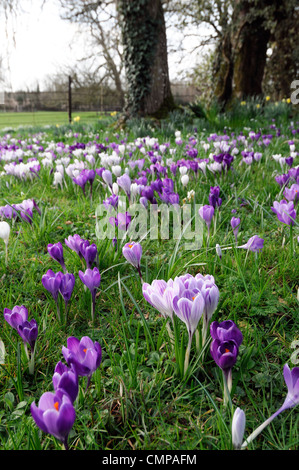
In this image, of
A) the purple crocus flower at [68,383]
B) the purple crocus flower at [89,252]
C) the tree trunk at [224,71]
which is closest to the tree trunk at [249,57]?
the tree trunk at [224,71]

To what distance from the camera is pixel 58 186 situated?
3.42m

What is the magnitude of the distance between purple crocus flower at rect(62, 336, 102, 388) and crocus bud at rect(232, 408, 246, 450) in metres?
0.38

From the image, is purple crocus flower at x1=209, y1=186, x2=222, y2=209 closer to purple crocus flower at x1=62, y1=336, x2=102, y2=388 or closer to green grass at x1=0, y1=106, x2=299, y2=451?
green grass at x1=0, y1=106, x2=299, y2=451

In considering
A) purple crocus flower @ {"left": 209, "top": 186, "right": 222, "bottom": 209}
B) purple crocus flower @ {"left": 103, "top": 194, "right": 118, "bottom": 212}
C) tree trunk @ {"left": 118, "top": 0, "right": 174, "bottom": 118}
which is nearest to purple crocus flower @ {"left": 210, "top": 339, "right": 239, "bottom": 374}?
purple crocus flower @ {"left": 209, "top": 186, "right": 222, "bottom": 209}

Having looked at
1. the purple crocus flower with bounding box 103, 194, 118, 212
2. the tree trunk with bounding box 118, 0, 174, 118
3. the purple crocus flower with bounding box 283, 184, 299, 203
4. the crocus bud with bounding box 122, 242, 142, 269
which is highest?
the tree trunk with bounding box 118, 0, 174, 118

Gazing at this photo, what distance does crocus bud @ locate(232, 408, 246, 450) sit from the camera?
32.0 inches

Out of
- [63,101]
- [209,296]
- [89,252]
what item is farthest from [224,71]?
[63,101]

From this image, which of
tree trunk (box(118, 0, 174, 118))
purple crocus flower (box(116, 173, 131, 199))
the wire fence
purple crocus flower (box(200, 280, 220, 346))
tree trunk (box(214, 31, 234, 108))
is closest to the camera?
purple crocus flower (box(200, 280, 220, 346))

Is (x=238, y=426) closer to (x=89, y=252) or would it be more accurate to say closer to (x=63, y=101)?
(x=89, y=252)

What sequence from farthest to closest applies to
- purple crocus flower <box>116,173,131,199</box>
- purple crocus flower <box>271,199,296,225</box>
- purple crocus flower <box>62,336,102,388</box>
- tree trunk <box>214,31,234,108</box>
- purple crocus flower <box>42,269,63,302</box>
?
tree trunk <box>214,31,234,108</box> < purple crocus flower <box>116,173,131,199</box> < purple crocus flower <box>271,199,296,225</box> < purple crocus flower <box>42,269,63,302</box> < purple crocus flower <box>62,336,102,388</box>

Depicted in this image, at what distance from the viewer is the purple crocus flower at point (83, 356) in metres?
0.94

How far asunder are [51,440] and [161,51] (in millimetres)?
8026
